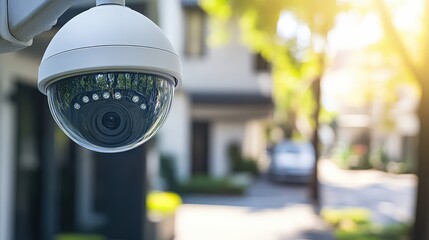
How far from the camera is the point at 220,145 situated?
20203mm

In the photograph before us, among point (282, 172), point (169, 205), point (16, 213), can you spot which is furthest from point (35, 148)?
point (282, 172)

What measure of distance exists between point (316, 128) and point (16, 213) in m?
11.2

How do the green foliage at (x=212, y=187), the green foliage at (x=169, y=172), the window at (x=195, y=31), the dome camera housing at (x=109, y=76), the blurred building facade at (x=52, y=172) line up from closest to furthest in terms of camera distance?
the dome camera housing at (x=109, y=76) → the blurred building facade at (x=52, y=172) → the green foliage at (x=169, y=172) → the green foliage at (x=212, y=187) → the window at (x=195, y=31)

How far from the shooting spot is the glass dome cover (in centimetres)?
154

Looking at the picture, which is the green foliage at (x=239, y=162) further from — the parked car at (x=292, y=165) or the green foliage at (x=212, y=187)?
the green foliage at (x=212, y=187)

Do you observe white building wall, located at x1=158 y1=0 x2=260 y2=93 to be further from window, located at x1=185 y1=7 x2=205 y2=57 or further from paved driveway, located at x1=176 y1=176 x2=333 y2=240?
paved driveway, located at x1=176 y1=176 x2=333 y2=240

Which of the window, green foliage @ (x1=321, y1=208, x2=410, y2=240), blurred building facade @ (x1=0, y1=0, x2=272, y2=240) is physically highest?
the window

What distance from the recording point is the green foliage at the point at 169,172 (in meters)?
16.6

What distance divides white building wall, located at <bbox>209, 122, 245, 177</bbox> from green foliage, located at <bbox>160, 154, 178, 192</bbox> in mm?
3335

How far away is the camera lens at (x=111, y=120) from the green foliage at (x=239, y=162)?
18.6 metres

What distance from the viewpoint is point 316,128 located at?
53.1 feet

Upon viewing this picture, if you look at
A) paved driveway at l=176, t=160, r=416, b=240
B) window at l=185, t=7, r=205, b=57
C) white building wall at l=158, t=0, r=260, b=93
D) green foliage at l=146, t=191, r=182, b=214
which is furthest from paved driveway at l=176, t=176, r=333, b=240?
window at l=185, t=7, r=205, b=57

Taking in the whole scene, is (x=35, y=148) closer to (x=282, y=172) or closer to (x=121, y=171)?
(x=121, y=171)

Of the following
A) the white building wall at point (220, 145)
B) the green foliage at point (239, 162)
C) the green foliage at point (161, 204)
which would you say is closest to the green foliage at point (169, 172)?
the white building wall at point (220, 145)
